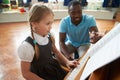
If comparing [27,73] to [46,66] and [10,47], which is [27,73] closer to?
[46,66]

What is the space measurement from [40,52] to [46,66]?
0.10 m

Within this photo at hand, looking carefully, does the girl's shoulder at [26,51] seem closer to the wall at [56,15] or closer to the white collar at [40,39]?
the white collar at [40,39]

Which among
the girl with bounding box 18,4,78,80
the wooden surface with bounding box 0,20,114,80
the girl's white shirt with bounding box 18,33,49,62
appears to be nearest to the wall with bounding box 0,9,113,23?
the wooden surface with bounding box 0,20,114,80

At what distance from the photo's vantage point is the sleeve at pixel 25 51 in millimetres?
1062

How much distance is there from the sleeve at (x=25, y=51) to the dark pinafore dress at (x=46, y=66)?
0.10 feet

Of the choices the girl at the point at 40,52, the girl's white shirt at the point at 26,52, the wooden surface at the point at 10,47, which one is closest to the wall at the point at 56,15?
the wooden surface at the point at 10,47

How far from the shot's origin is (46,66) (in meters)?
1.17

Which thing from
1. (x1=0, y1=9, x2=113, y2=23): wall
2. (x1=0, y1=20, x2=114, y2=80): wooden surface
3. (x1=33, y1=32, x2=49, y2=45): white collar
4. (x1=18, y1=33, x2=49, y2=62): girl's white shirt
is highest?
(x1=33, y1=32, x2=49, y2=45): white collar

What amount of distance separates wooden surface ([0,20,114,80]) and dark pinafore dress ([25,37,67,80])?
89 centimetres

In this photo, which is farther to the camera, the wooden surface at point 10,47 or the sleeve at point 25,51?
the wooden surface at point 10,47

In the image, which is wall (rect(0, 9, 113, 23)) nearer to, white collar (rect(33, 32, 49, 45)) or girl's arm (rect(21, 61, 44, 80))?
white collar (rect(33, 32, 49, 45))

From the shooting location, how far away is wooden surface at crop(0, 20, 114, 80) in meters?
2.26

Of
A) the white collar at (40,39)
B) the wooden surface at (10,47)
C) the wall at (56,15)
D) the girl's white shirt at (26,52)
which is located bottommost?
the wooden surface at (10,47)

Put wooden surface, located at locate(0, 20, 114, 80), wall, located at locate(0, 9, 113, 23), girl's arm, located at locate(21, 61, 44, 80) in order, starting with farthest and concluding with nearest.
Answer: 1. wall, located at locate(0, 9, 113, 23)
2. wooden surface, located at locate(0, 20, 114, 80)
3. girl's arm, located at locate(21, 61, 44, 80)
